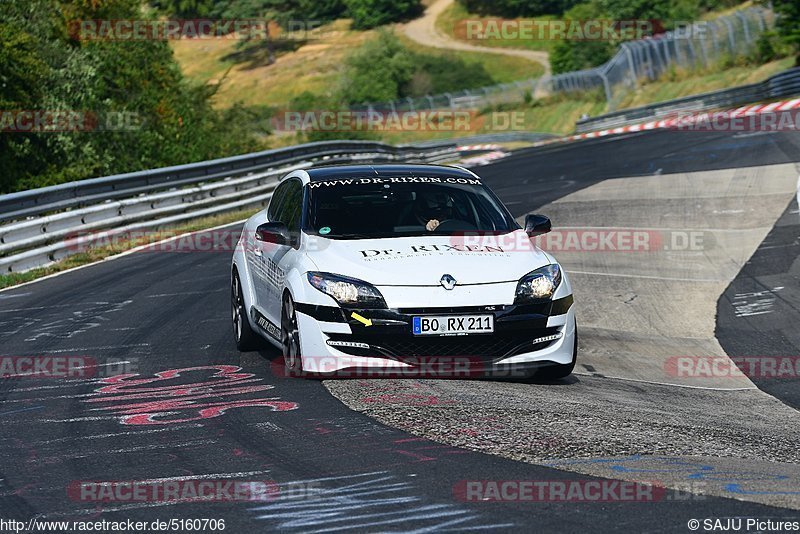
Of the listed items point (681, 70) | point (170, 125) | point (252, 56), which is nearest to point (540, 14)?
point (252, 56)

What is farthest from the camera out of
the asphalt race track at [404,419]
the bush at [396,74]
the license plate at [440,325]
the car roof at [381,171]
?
the bush at [396,74]

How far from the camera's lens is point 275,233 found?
30.3 ft

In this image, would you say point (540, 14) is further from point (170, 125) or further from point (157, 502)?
point (157, 502)

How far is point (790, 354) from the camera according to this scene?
35.9 feet

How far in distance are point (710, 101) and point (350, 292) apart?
38.8 m

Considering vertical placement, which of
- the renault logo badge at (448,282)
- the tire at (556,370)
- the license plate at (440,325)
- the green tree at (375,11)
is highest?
the green tree at (375,11)

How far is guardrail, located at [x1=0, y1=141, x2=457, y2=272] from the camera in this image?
56.1 ft

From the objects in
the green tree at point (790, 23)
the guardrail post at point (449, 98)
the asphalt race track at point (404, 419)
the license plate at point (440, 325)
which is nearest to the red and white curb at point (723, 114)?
the green tree at point (790, 23)

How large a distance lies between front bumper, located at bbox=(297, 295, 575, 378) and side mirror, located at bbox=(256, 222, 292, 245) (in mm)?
Result: 862

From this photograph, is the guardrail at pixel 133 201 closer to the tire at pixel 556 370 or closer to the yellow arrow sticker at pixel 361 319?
the yellow arrow sticker at pixel 361 319

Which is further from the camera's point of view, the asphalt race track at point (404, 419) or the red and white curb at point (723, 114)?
the red and white curb at point (723, 114)

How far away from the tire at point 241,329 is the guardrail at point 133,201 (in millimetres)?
6979

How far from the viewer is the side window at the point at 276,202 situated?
10553 millimetres

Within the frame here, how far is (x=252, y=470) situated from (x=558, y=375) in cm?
358
